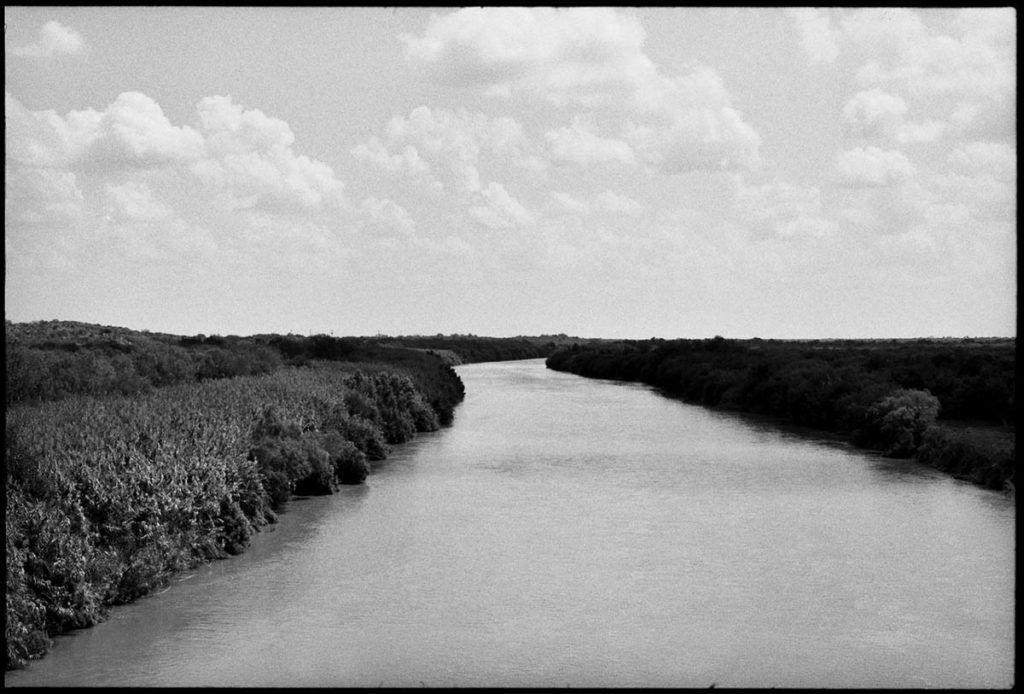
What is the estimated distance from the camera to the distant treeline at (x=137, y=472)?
32.2ft

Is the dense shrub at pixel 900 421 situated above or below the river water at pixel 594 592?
above

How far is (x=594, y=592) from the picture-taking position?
483 inches

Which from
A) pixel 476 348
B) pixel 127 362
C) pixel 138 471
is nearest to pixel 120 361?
pixel 127 362

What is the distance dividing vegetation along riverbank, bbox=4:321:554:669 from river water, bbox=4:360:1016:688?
0.36 m

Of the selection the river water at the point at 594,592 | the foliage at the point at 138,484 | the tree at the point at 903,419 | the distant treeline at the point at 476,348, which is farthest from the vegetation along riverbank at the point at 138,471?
the distant treeline at the point at 476,348

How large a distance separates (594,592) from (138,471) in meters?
5.49

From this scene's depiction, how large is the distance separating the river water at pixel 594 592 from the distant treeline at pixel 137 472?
1.20 feet

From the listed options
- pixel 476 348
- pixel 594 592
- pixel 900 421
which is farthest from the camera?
pixel 476 348

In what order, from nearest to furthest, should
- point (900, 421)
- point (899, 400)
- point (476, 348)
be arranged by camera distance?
point (900, 421)
point (899, 400)
point (476, 348)

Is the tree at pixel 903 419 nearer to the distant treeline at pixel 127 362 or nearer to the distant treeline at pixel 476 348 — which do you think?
the distant treeline at pixel 127 362

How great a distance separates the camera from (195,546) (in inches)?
516

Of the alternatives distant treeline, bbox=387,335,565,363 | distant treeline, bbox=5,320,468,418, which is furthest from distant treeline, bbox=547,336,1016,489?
distant treeline, bbox=387,335,565,363

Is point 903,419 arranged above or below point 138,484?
above

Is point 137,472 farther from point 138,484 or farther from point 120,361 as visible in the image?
point 120,361
